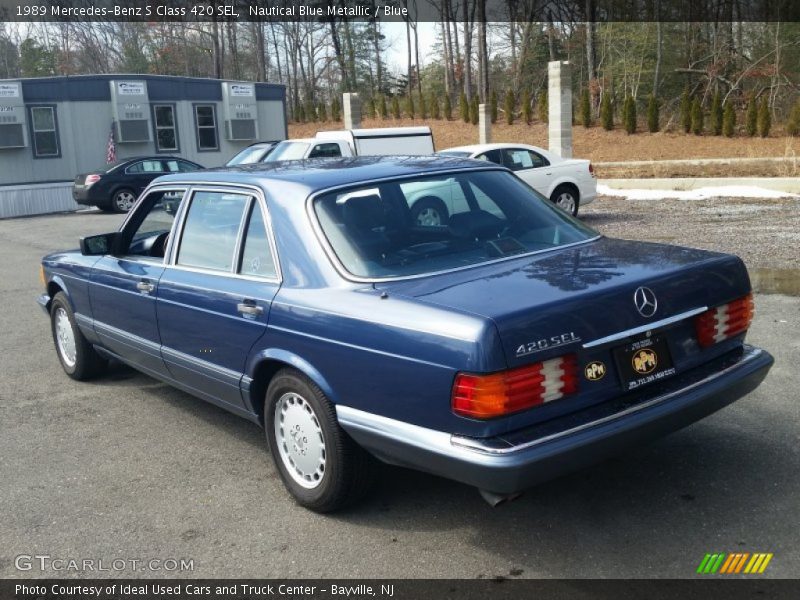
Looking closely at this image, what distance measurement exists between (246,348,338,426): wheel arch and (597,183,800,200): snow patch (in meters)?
16.0

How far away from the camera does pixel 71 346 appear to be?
665 centimetres

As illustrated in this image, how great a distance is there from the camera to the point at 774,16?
41469 millimetres

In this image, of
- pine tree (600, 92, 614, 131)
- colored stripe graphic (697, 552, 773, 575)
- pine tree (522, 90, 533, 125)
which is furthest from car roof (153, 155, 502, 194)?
pine tree (522, 90, 533, 125)

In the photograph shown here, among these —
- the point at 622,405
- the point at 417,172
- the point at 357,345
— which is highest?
the point at 417,172

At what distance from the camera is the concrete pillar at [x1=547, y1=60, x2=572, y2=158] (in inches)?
1081

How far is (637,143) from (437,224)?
3070cm

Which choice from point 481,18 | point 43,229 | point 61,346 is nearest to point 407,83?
point 481,18

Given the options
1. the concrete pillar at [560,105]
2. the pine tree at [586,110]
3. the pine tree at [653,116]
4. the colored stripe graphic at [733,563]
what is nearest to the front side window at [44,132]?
the concrete pillar at [560,105]

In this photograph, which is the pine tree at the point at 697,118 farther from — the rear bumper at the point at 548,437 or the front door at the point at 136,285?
the rear bumper at the point at 548,437

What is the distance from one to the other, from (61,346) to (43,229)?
1494 centimetres

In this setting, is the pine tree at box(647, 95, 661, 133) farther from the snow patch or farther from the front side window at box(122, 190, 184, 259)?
the front side window at box(122, 190, 184, 259)

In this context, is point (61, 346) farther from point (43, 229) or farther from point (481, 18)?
point (481, 18)

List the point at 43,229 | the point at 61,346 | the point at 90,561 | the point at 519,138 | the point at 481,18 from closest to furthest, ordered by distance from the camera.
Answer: the point at 90,561 → the point at 61,346 → the point at 43,229 → the point at 519,138 → the point at 481,18

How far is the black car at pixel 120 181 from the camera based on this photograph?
76.3 ft
